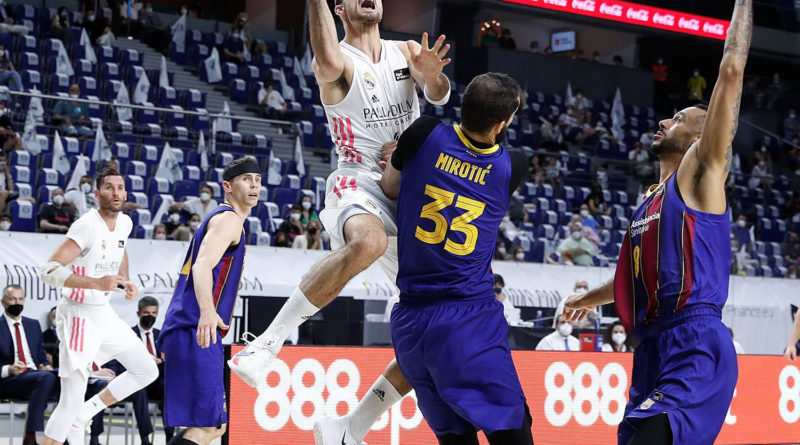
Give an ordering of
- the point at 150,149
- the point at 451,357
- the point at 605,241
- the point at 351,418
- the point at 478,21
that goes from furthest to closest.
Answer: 1. the point at 478,21
2. the point at 605,241
3. the point at 150,149
4. the point at 351,418
5. the point at 451,357

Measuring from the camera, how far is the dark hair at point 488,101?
14.9 feet

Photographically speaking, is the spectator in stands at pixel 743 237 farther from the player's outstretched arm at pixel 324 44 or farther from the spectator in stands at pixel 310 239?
the player's outstretched arm at pixel 324 44

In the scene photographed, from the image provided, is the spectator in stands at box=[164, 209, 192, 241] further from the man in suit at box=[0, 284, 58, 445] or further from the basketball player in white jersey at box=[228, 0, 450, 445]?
the basketball player in white jersey at box=[228, 0, 450, 445]

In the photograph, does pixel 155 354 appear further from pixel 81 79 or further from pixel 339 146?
pixel 81 79

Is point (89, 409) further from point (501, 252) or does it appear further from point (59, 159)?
point (501, 252)

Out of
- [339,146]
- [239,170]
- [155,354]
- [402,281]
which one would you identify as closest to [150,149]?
[155,354]

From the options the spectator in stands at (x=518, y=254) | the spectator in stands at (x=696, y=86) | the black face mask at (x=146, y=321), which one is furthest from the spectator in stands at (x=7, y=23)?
the spectator in stands at (x=696, y=86)

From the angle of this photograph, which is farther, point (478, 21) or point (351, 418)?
point (478, 21)

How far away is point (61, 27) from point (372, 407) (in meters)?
16.8

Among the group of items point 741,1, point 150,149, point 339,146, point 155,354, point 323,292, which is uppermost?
point 741,1

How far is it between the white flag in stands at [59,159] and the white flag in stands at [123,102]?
215 cm

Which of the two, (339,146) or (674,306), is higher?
(339,146)

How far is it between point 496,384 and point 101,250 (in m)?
4.91

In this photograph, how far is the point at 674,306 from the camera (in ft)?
15.0
